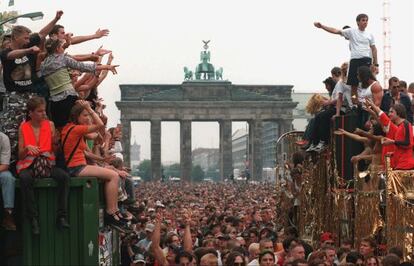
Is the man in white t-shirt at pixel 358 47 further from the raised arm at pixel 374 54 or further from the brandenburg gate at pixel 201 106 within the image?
the brandenburg gate at pixel 201 106

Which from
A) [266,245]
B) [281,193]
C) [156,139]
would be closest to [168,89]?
[156,139]

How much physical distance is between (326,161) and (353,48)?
68.3 inches

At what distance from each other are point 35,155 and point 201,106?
12351 cm

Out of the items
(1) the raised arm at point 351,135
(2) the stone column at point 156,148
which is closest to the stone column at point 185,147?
(2) the stone column at point 156,148

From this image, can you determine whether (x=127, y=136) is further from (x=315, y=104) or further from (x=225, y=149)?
(x=315, y=104)

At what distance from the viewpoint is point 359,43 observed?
15555mm

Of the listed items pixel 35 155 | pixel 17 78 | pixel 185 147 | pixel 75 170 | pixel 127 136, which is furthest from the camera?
pixel 185 147

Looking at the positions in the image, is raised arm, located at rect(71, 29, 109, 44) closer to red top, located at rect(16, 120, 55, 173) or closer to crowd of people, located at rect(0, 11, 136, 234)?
crowd of people, located at rect(0, 11, 136, 234)

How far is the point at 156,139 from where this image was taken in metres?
133

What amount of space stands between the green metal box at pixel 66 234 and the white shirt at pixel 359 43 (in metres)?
8.13

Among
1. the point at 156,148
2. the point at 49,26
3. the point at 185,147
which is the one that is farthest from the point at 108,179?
the point at 156,148

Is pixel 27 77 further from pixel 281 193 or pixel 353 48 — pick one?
pixel 281 193

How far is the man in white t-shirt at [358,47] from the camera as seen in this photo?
15.5m

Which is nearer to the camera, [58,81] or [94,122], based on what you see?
[58,81]
